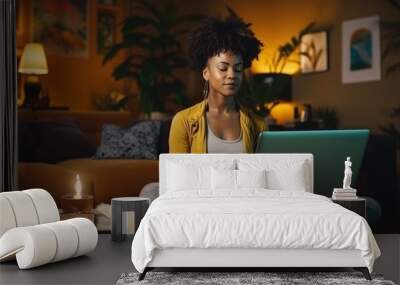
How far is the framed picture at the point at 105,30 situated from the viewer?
726cm

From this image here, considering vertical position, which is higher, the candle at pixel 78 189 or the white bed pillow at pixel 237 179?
the white bed pillow at pixel 237 179

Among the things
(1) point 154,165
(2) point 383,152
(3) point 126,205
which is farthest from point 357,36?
(3) point 126,205

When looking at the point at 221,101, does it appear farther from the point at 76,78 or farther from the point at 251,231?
the point at 251,231

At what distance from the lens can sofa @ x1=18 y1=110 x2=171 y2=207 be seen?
6.71 m

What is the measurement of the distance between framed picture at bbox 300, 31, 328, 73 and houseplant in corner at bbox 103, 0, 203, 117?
3.81 ft

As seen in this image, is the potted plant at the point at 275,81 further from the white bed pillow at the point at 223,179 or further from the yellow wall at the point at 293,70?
the white bed pillow at the point at 223,179

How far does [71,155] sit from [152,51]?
1.34m

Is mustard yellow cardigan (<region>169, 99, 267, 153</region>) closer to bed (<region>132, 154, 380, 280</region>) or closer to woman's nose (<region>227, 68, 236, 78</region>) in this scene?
woman's nose (<region>227, 68, 236, 78</region>)

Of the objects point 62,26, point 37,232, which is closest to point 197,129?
point 62,26

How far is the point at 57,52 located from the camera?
723cm

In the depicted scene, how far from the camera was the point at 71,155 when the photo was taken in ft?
23.0

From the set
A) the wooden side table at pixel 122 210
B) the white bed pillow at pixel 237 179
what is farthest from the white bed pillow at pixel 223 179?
the wooden side table at pixel 122 210

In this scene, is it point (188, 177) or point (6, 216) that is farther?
point (188, 177)

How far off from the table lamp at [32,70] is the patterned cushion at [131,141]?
0.79 meters
